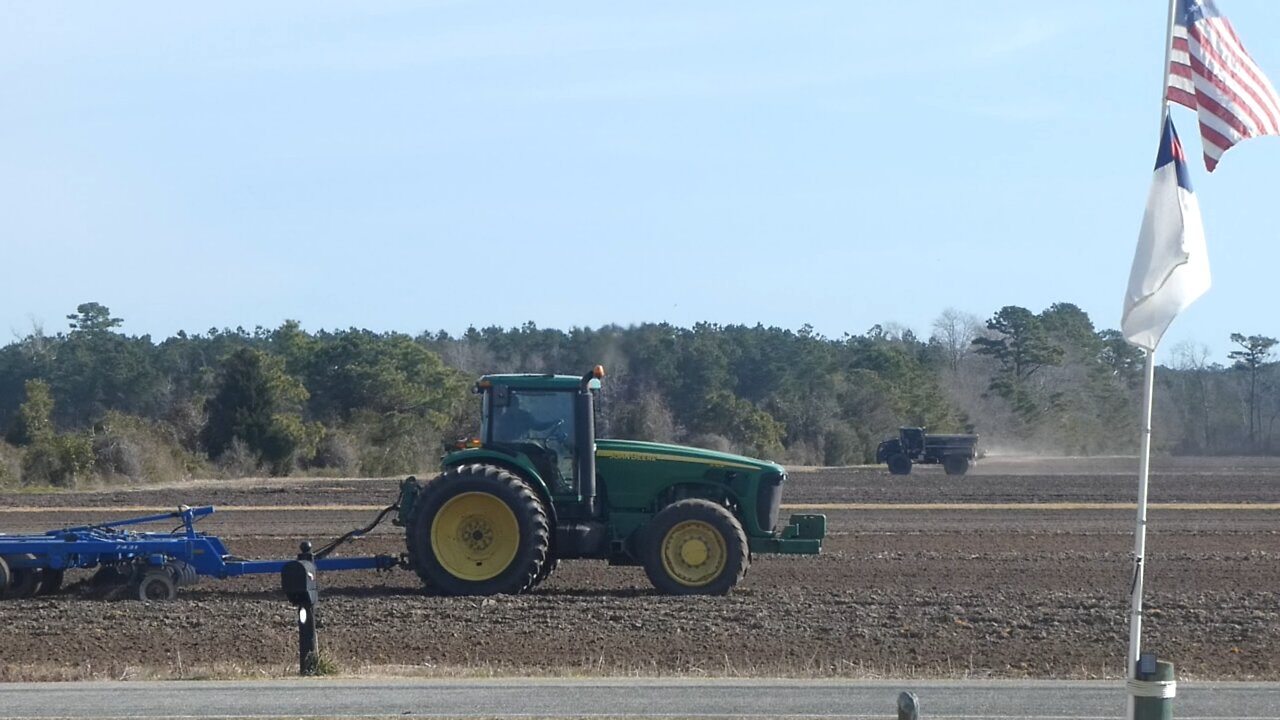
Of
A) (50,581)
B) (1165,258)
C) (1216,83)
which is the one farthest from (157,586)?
(1216,83)

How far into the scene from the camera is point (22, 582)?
15.5m

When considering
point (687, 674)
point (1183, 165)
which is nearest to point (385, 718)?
point (687, 674)

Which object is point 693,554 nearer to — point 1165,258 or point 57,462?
point 1165,258

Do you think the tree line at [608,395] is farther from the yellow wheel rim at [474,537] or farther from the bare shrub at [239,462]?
the yellow wheel rim at [474,537]

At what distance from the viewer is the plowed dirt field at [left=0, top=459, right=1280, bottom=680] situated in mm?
12234

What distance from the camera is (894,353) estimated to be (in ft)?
234

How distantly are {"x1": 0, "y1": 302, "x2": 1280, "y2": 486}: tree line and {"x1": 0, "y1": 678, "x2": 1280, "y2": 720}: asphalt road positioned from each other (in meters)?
20.4

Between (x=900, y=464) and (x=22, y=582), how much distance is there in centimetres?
3512

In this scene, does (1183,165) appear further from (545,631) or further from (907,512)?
(907,512)

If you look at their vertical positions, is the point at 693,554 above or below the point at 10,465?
above

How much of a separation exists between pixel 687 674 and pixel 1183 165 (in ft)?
17.7

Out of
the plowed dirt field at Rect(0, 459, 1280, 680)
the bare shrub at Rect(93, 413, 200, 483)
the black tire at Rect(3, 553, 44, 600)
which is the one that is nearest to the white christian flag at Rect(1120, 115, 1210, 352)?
the plowed dirt field at Rect(0, 459, 1280, 680)

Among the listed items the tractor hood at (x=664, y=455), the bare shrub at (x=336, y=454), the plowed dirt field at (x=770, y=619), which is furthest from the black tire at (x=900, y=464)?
the tractor hood at (x=664, y=455)

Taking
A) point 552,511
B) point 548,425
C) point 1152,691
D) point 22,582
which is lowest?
point 22,582
